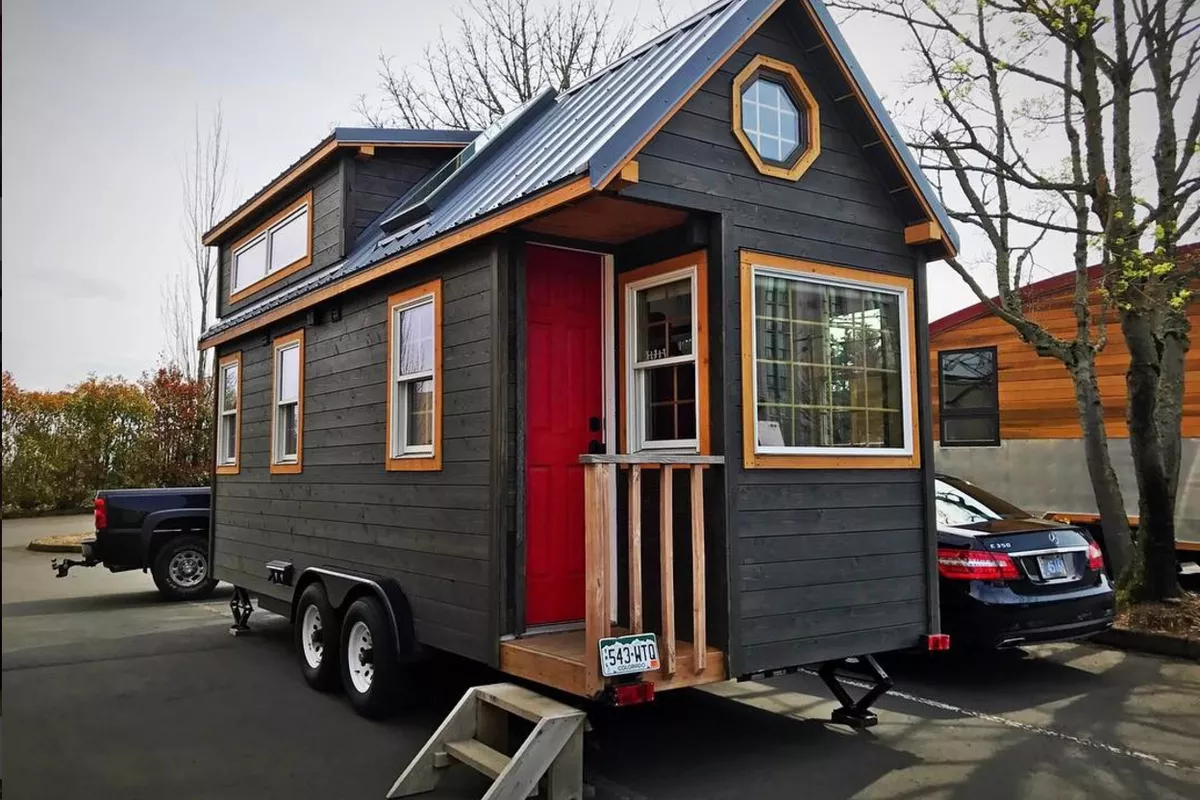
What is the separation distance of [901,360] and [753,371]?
1.38 metres

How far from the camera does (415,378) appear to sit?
660cm

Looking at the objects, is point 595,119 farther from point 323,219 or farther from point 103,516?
point 103,516

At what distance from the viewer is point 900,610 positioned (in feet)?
19.2

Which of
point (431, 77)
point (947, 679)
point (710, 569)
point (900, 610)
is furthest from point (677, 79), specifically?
point (431, 77)

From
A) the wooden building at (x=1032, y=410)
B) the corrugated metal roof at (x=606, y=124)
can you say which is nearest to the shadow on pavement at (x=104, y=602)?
the corrugated metal roof at (x=606, y=124)

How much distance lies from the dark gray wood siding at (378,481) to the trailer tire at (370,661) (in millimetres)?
264

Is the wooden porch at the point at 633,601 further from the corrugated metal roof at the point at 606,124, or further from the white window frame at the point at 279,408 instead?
the white window frame at the point at 279,408

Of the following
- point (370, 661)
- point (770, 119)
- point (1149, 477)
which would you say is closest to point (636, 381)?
point (770, 119)

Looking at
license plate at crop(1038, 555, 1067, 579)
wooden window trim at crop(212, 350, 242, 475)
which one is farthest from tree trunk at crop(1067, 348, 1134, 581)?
wooden window trim at crop(212, 350, 242, 475)

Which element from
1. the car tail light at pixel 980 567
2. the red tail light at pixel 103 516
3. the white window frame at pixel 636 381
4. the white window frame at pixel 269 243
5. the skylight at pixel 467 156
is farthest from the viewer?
the red tail light at pixel 103 516

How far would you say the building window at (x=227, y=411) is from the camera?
10.4 m

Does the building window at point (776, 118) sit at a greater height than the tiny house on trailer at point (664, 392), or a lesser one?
greater

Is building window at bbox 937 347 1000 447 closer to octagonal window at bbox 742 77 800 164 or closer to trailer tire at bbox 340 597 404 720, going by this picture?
octagonal window at bbox 742 77 800 164

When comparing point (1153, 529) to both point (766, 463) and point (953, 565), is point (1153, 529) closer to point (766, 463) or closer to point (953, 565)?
point (953, 565)
